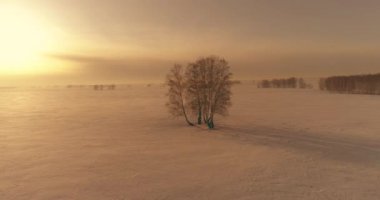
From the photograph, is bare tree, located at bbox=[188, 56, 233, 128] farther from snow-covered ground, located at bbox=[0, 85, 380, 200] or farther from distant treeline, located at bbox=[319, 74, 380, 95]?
distant treeline, located at bbox=[319, 74, 380, 95]

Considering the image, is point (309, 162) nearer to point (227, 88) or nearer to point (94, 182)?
point (94, 182)

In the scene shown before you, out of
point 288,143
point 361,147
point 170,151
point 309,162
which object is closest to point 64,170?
point 170,151

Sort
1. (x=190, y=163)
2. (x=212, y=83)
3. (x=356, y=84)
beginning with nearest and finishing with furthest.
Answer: (x=190, y=163) < (x=212, y=83) < (x=356, y=84)

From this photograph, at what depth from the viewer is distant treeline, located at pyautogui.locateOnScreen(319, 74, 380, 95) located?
3590 inches

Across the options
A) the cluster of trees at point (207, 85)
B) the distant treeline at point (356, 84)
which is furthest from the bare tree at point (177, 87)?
the distant treeline at point (356, 84)

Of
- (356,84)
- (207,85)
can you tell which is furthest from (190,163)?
(356,84)

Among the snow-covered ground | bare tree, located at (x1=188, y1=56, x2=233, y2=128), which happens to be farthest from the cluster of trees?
the snow-covered ground

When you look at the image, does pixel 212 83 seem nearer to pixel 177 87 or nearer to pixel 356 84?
pixel 177 87

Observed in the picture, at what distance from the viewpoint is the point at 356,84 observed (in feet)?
326

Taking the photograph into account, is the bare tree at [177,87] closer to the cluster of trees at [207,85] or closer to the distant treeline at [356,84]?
the cluster of trees at [207,85]

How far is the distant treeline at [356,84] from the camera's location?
91188mm

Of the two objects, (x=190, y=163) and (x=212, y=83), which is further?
(x=212, y=83)

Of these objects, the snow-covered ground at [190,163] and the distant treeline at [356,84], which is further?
the distant treeline at [356,84]

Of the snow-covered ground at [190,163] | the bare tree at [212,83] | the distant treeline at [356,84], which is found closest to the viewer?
the snow-covered ground at [190,163]
